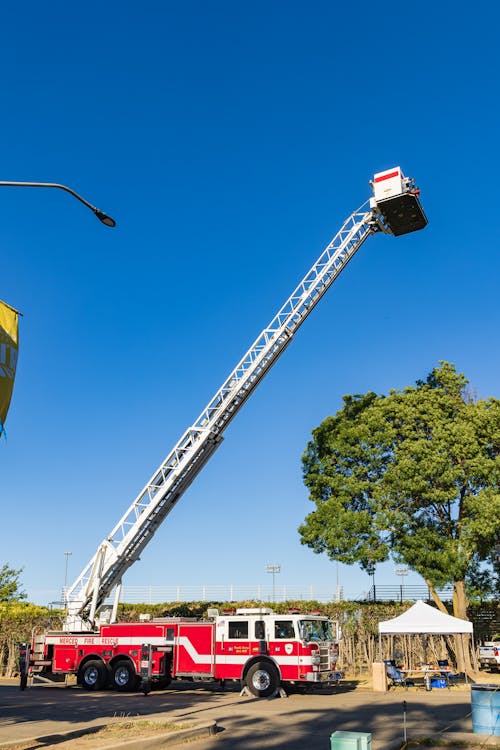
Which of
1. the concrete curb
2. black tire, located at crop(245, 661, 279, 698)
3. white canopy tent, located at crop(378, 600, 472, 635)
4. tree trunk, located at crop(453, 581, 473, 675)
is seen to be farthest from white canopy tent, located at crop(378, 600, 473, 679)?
the concrete curb

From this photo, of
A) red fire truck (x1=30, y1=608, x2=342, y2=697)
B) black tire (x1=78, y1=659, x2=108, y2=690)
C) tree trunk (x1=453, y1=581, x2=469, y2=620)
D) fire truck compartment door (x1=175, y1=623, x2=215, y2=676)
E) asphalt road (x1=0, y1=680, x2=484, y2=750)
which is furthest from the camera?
tree trunk (x1=453, y1=581, x2=469, y2=620)

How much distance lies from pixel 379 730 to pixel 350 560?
590 inches

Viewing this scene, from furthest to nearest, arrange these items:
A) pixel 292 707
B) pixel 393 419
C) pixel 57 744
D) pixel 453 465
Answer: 1. pixel 393 419
2. pixel 453 465
3. pixel 292 707
4. pixel 57 744

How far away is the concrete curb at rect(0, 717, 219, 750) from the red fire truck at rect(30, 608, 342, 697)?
6.99 metres

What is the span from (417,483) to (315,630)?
8332mm

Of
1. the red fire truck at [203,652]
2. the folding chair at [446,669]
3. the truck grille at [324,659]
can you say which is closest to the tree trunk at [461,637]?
the folding chair at [446,669]

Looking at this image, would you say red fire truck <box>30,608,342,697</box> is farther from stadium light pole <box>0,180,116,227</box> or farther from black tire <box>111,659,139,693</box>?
stadium light pole <box>0,180,116,227</box>

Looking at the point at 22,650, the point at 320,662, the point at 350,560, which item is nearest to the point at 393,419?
the point at 350,560

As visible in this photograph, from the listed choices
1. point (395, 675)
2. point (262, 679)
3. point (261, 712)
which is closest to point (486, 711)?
point (261, 712)

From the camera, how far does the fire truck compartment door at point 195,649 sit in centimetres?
2141

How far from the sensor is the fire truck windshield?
66.4ft

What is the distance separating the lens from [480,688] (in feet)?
42.1

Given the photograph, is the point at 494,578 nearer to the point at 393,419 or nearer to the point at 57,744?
the point at 393,419

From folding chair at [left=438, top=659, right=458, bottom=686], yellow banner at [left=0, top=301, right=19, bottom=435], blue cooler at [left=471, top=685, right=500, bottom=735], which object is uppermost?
yellow banner at [left=0, top=301, right=19, bottom=435]
